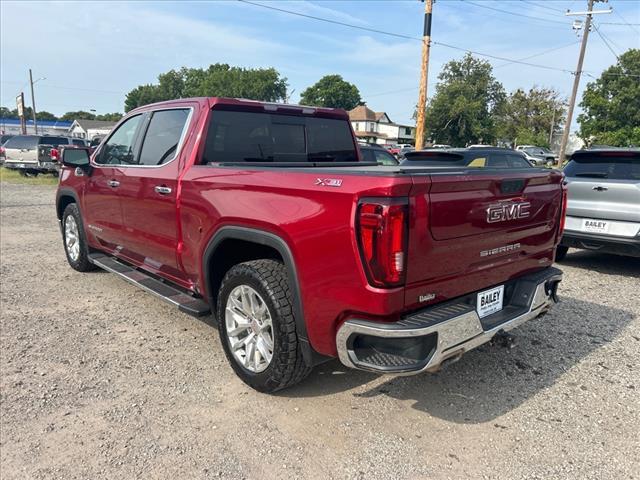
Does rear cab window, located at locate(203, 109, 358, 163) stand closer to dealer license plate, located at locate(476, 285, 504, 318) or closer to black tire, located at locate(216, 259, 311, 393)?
black tire, located at locate(216, 259, 311, 393)

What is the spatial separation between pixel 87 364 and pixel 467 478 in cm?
277

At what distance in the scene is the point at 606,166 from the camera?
6.39 meters

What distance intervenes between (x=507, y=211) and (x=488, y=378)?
4.34ft

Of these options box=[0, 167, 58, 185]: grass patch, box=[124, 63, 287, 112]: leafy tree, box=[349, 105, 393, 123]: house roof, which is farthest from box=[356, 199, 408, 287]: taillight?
box=[349, 105, 393, 123]: house roof

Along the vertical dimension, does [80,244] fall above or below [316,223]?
below

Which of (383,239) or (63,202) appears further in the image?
(63,202)

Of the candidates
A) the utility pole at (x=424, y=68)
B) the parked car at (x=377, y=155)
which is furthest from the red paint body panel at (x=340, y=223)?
the utility pole at (x=424, y=68)

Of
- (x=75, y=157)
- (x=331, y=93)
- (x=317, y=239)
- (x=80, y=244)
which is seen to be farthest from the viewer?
(x=331, y=93)

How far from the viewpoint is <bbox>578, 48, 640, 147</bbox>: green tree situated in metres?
38.5

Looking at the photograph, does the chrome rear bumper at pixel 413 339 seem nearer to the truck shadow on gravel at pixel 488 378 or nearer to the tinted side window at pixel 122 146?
the truck shadow on gravel at pixel 488 378

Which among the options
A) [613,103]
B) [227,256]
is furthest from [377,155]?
[613,103]

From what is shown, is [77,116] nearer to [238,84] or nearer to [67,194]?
[238,84]

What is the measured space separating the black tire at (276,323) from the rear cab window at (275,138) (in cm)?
111

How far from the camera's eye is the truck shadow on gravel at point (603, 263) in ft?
22.0
